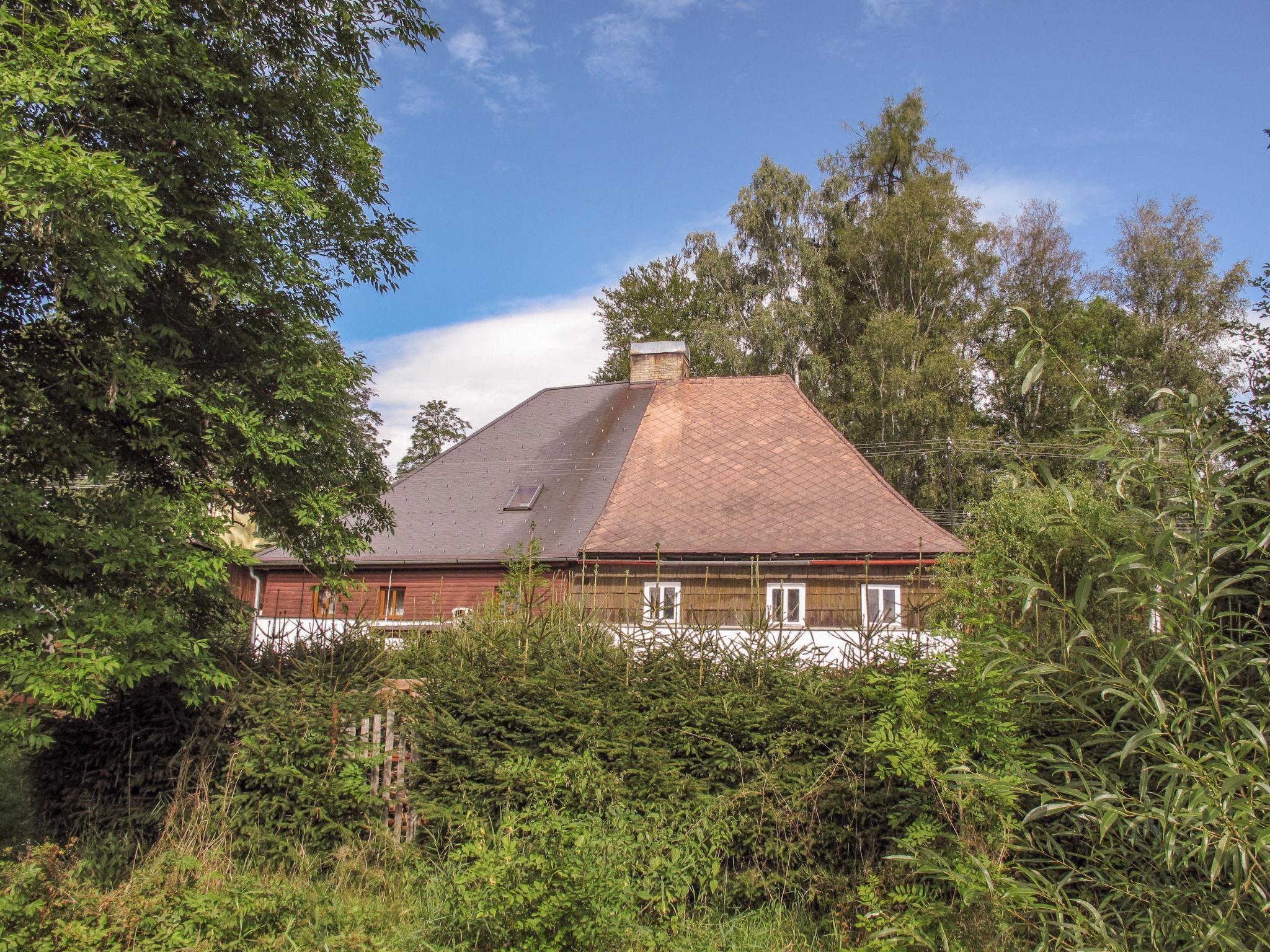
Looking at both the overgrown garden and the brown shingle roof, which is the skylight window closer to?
the brown shingle roof

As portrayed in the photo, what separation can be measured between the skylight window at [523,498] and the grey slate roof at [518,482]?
120 mm

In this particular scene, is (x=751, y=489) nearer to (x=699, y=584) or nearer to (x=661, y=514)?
(x=661, y=514)

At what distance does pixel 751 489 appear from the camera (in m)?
18.8

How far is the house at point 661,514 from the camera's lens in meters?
16.9

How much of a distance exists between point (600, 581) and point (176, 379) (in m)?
11.7

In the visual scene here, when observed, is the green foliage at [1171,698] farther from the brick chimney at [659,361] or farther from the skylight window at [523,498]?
the brick chimney at [659,361]

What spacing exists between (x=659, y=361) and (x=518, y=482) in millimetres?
5889

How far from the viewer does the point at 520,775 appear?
6.25 metres

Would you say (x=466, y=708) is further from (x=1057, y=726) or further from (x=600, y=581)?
(x=600, y=581)

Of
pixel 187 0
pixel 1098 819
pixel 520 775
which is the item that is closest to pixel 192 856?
pixel 520 775

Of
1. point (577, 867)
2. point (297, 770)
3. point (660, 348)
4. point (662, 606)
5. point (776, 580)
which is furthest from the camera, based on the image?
point (660, 348)

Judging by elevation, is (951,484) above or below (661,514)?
above

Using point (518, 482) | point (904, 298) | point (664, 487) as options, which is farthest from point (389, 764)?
point (904, 298)

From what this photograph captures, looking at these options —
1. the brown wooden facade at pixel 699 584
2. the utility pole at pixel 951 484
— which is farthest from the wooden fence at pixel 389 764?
the utility pole at pixel 951 484
